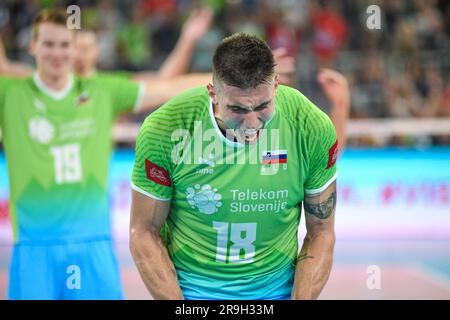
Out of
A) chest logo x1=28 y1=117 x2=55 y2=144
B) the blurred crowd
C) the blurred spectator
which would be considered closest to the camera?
chest logo x1=28 y1=117 x2=55 y2=144

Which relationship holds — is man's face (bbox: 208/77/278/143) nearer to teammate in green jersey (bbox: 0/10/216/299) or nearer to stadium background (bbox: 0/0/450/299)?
teammate in green jersey (bbox: 0/10/216/299)

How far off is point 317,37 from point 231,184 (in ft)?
30.3

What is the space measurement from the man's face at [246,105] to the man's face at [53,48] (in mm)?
2166

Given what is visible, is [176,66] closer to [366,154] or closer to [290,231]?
[290,231]

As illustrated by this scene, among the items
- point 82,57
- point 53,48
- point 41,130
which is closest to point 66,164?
point 41,130

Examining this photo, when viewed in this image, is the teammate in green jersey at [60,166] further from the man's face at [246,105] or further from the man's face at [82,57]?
the man's face at [246,105]

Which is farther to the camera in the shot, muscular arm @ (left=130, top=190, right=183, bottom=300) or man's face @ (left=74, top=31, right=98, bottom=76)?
man's face @ (left=74, top=31, right=98, bottom=76)

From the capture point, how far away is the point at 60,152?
5.39 m

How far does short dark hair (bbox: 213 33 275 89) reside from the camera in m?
3.26

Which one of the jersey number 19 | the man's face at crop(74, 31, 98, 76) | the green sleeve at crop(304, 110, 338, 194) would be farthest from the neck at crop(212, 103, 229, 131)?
the man's face at crop(74, 31, 98, 76)

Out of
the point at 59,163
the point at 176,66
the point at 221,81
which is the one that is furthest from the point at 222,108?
the point at 176,66

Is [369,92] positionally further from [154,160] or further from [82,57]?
[154,160]

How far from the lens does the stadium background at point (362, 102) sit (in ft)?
29.7

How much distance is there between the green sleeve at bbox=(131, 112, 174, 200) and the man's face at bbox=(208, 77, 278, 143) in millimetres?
249
